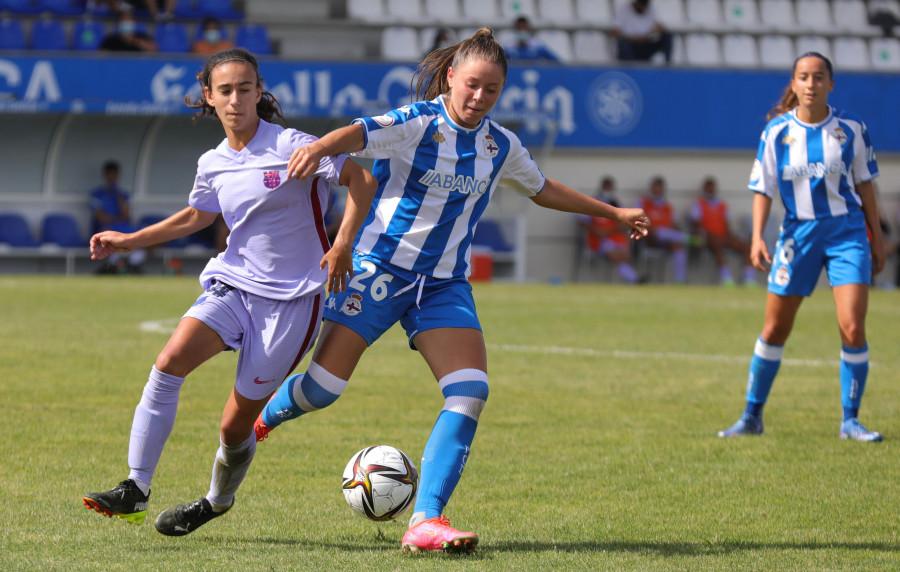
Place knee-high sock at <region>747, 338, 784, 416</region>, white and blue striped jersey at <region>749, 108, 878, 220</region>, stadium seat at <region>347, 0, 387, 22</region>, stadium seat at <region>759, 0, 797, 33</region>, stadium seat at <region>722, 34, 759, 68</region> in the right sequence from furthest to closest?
stadium seat at <region>759, 0, 797, 33</region>
stadium seat at <region>722, 34, 759, 68</region>
stadium seat at <region>347, 0, 387, 22</region>
knee-high sock at <region>747, 338, 784, 416</region>
white and blue striped jersey at <region>749, 108, 878, 220</region>

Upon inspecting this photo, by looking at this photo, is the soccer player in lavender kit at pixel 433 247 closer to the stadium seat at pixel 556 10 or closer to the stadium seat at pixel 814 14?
the stadium seat at pixel 556 10

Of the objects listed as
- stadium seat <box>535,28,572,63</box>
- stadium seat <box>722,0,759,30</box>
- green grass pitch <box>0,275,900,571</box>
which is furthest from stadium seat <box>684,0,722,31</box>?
green grass pitch <box>0,275,900,571</box>

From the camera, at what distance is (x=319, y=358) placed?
447 centimetres

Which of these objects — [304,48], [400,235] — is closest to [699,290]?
[304,48]

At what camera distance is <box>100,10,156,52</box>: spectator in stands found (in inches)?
761

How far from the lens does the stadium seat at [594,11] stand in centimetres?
2400

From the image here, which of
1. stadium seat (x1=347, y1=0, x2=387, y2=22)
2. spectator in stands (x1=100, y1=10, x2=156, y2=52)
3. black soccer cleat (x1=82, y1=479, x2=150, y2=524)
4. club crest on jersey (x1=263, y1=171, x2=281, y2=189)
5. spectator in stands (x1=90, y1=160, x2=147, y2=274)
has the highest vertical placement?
stadium seat (x1=347, y1=0, x2=387, y2=22)

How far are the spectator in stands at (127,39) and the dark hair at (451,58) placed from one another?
611 inches

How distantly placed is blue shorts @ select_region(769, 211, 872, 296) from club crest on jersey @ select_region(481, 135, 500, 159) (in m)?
2.68

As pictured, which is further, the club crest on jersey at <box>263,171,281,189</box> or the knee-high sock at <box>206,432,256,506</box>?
the knee-high sock at <box>206,432,256,506</box>

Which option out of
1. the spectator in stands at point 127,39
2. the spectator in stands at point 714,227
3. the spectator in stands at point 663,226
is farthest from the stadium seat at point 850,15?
the spectator in stands at point 127,39

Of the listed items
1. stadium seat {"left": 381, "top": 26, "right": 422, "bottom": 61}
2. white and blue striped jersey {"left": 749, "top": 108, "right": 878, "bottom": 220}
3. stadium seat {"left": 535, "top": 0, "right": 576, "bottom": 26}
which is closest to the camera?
white and blue striped jersey {"left": 749, "top": 108, "right": 878, "bottom": 220}

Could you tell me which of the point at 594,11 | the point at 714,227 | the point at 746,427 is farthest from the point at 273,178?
the point at 594,11

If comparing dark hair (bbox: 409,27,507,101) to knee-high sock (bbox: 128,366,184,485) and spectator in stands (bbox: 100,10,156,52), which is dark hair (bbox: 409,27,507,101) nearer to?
knee-high sock (bbox: 128,366,184,485)
